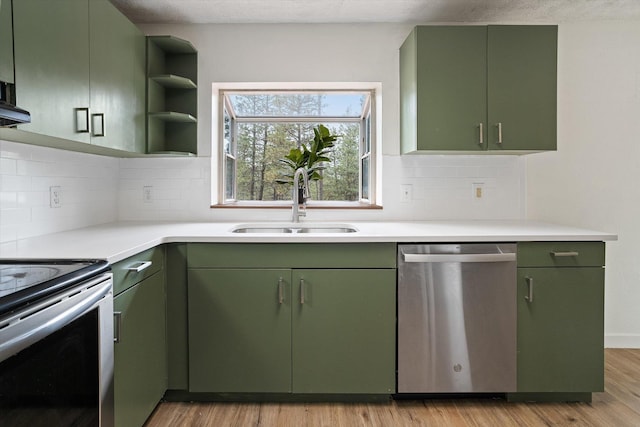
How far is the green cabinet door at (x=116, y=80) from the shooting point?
1970 millimetres

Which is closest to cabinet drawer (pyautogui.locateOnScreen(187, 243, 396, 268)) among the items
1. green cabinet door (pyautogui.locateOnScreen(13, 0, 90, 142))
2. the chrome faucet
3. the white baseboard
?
the chrome faucet

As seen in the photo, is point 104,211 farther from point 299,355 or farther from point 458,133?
point 458,133

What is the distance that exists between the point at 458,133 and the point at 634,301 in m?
1.76

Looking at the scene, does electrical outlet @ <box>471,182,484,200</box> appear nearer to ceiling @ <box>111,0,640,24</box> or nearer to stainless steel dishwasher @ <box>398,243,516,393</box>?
stainless steel dishwasher @ <box>398,243,516,393</box>

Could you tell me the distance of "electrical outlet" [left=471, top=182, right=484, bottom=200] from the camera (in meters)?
2.95

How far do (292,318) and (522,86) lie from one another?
182 cm

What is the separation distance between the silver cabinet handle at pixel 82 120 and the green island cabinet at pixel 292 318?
0.70 metres

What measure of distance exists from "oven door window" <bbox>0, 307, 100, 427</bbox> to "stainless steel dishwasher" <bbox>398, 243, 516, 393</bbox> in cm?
136

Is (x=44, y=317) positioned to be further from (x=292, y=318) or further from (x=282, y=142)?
(x=282, y=142)

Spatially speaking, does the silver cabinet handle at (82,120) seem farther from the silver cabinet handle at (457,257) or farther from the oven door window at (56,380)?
the silver cabinet handle at (457,257)

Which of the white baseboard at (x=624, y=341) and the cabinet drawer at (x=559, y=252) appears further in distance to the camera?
the white baseboard at (x=624, y=341)

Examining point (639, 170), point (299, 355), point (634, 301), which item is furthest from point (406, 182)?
point (634, 301)

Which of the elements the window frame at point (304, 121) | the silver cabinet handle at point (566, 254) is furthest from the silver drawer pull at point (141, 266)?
the silver cabinet handle at point (566, 254)

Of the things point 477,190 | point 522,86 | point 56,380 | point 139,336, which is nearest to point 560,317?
point 477,190
